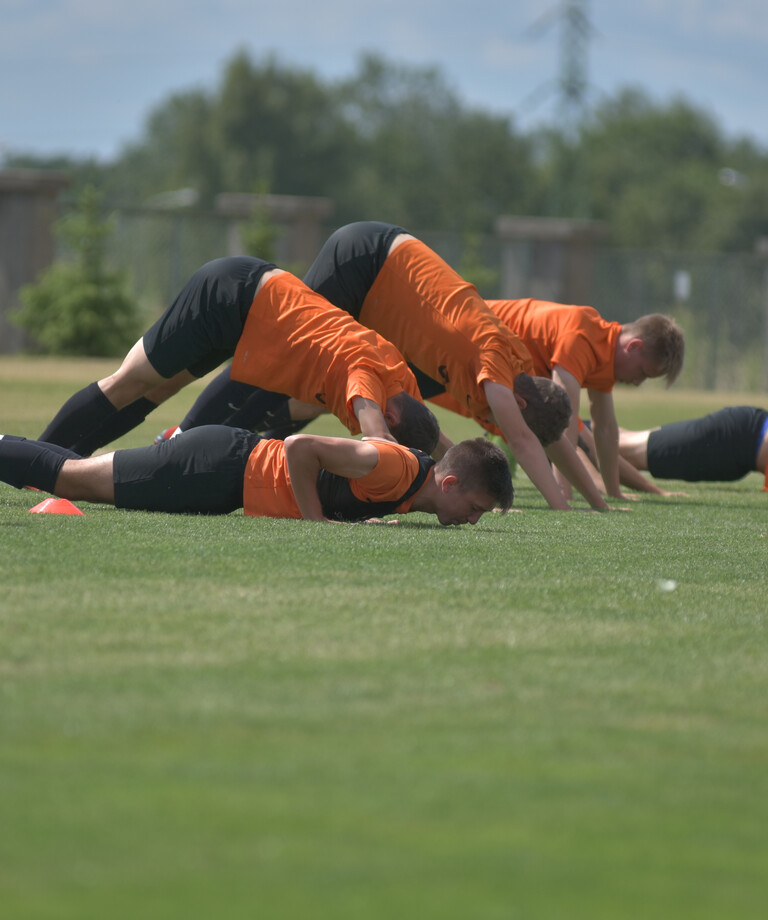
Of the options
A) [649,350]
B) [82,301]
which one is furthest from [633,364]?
[82,301]

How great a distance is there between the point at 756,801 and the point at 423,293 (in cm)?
461

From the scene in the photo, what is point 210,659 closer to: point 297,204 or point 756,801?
point 756,801

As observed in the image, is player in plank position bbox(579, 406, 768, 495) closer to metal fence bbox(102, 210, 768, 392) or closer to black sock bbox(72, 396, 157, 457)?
black sock bbox(72, 396, 157, 457)

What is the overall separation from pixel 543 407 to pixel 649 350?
3.68ft

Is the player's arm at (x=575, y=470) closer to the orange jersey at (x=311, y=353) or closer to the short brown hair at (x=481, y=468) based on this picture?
the orange jersey at (x=311, y=353)

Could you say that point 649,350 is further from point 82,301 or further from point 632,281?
point 632,281

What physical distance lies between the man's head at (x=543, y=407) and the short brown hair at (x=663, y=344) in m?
0.96

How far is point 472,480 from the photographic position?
5383mm

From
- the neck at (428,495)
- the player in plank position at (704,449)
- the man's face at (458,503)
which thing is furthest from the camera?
the player in plank position at (704,449)

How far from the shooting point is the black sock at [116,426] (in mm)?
6520

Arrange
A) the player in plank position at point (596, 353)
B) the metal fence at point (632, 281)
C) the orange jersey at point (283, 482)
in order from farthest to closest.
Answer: the metal fence at point (632, 281), the player in plank position at point (596, 353), the orange jersey at point (283, 482)

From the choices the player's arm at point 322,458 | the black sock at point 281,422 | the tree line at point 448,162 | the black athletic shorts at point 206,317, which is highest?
the tree line at point 448,162

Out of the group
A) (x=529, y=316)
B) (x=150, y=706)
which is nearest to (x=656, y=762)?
(x=150, y=706)

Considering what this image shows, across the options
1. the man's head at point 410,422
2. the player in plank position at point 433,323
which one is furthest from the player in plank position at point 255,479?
the player in plank position at point 433,323
